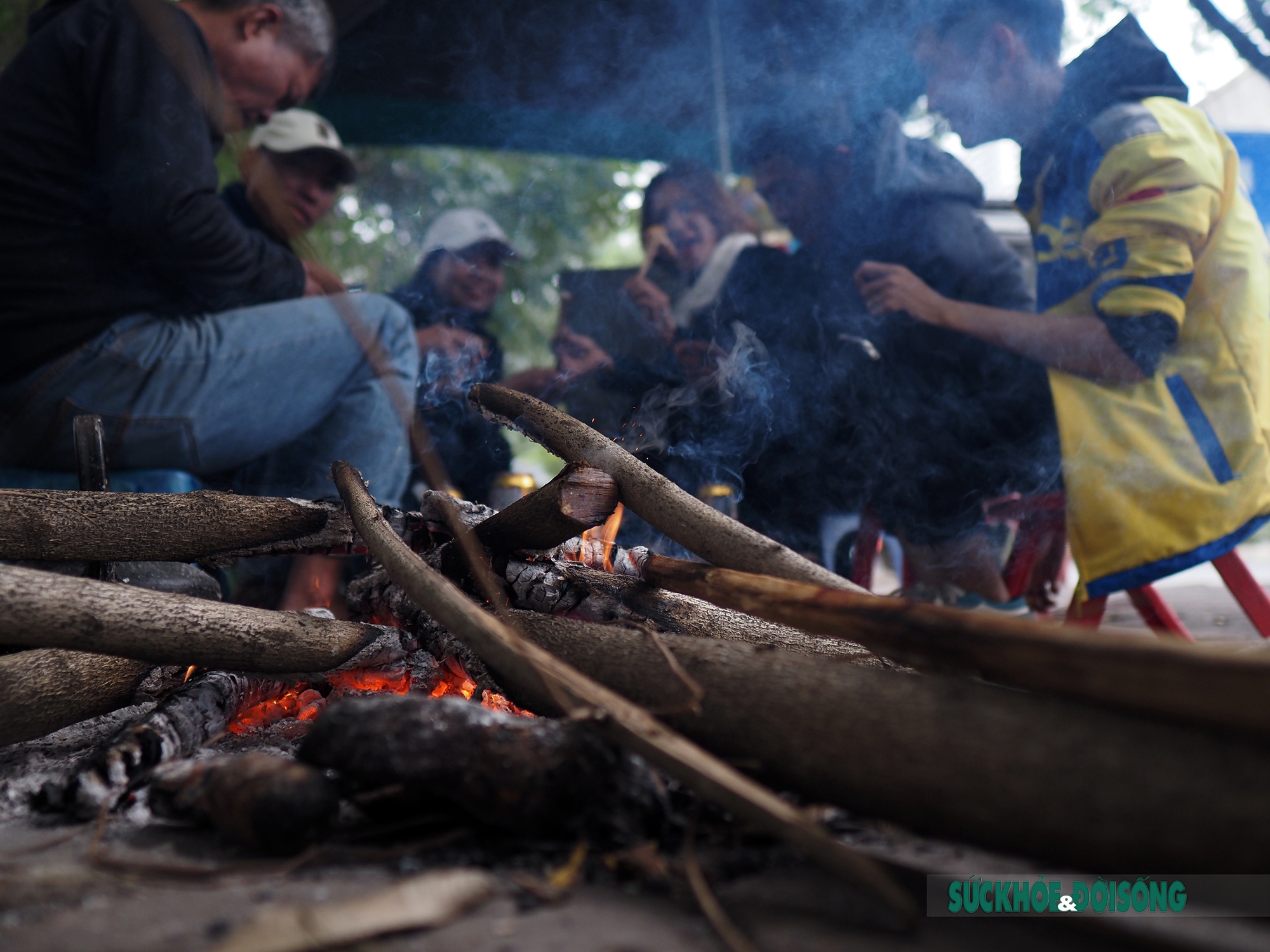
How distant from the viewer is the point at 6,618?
146 cm

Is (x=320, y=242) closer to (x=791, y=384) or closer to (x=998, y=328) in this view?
(x=791, y=384)

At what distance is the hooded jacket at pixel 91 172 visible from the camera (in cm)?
279

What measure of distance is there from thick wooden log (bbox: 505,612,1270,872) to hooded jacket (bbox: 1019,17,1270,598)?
228 centimetres

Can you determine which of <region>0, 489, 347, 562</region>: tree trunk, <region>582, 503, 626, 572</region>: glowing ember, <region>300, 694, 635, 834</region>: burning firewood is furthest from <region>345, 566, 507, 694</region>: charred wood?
<region>300, 694, 635, 834</region>: burning firewood

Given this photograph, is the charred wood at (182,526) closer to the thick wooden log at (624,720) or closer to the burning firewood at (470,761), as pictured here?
the thick wooden log at (624,720)

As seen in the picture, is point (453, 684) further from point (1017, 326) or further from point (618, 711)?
point (1017, 326)

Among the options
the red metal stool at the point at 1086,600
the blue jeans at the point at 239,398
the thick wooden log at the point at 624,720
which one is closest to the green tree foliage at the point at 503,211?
the blue jeans at the point at 239,398

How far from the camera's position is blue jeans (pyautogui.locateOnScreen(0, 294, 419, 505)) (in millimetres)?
2840

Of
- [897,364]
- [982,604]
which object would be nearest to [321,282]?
[897,364]

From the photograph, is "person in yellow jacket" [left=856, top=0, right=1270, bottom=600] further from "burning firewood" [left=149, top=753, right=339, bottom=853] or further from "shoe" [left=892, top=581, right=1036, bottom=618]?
"burning firewood" [left=149, top=753, right=339, bottom=853]

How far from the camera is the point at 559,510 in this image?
6.01 feet

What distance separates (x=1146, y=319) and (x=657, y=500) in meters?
2.29

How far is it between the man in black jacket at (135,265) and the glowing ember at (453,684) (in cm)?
168

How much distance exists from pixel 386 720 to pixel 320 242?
8397 mm
